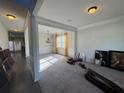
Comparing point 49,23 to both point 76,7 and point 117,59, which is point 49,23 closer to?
point 76,7

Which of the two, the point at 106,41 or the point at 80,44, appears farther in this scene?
the point at 80,44

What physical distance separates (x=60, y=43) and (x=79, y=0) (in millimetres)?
6135

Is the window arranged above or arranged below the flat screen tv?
above

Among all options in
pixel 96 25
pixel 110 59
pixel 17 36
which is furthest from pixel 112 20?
pixel 17 36

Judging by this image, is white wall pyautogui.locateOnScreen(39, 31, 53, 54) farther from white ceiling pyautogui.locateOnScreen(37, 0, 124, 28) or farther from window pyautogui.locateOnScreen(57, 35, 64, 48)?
white ceiling pyautogui.locateOnScreen(37, 0, 124, 28)

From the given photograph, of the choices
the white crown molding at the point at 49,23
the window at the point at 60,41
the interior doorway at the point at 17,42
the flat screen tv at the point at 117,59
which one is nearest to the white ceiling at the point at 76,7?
the white crown molding at the point at 49,23

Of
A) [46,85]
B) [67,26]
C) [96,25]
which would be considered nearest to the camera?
[46,85]

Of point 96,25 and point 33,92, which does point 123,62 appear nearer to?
point 96,25

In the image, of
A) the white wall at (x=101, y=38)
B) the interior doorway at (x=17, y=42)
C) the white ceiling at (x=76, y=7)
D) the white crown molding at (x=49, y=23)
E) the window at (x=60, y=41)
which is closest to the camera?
the white ceiling at (x=76, y=7)

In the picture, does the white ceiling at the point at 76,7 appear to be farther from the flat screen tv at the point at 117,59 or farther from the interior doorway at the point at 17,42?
the interior doorway at the point at 17,42

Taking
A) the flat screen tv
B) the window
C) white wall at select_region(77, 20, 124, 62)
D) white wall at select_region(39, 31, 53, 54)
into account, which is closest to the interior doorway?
white wall at select_region(39, 31, 53, 54)

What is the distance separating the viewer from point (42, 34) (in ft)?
26.9

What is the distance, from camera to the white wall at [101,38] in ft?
11.0

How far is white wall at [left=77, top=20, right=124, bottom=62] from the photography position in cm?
336
